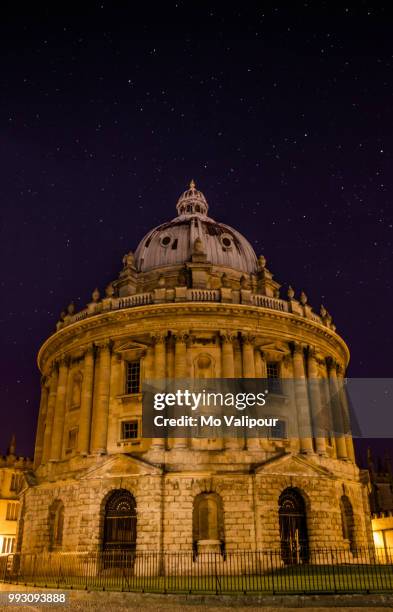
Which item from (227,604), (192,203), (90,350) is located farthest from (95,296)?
(227,604)

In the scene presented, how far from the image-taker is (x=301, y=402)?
37.1 metres

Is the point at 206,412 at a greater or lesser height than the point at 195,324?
lesser

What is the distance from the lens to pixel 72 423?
38.2 m

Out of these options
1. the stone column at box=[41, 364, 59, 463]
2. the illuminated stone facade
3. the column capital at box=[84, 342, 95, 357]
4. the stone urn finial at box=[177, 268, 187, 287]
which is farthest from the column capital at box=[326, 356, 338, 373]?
the illuminated stone facade

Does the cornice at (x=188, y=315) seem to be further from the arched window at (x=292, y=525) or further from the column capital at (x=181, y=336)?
the arched window at (x=292, y=525)

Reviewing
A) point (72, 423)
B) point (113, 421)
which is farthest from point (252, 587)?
point (72, 423)

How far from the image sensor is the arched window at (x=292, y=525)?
3127 centimetres

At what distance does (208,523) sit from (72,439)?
11.9 metres

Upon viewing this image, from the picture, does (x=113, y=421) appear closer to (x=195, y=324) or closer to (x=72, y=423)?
(x=72, y=423)

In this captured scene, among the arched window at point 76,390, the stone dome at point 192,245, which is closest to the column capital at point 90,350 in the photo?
the arched window at point 76,390

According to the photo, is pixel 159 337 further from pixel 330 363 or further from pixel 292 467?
pixel 330 363

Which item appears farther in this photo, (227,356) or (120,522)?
(227,356)

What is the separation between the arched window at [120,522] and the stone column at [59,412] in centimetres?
670

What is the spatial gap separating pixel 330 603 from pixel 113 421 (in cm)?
2042
